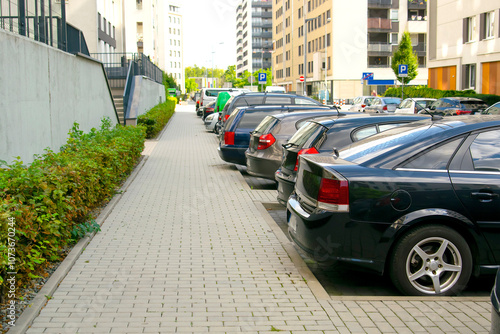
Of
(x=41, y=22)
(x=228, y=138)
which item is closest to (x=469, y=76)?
(x=228, y=138)

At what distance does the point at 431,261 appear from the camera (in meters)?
5.09

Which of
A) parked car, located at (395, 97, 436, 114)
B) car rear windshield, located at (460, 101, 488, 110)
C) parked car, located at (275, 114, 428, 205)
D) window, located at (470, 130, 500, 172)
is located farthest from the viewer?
parked car, located at (395, 97, 436, 114)

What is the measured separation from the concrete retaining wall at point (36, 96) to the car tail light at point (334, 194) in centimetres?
432

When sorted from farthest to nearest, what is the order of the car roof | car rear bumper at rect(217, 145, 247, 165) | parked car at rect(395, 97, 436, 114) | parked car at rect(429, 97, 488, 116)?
parked car at rect(395, 97, 436, 114)
parked car at rect(429, 97, 488, 116)
car rear bumper at rect(217, 145, 247, 165)
the car roof

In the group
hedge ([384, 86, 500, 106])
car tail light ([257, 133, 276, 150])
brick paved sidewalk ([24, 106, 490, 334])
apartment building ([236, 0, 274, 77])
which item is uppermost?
apartment building ([236, 0, 274, 77])

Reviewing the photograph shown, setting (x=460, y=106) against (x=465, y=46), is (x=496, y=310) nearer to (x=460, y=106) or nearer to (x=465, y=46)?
(x=460, y=106)

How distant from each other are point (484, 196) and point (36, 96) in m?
7.40

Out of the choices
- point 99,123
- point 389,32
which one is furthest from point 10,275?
point 389,32

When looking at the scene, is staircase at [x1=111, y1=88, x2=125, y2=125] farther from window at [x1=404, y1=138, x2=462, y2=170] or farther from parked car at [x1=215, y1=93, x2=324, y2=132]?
window at [x1=404, y1=138, x2=462, y2=170]

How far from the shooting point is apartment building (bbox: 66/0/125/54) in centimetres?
3114

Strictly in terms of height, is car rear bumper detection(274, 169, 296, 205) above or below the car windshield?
below

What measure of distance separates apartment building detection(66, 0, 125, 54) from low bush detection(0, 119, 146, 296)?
936 inches

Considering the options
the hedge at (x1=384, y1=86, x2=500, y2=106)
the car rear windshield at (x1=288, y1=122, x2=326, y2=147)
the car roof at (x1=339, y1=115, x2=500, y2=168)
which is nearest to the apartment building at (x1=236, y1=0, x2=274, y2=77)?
the hedge at (x1=384, y1=86, x2=500, y2=106)

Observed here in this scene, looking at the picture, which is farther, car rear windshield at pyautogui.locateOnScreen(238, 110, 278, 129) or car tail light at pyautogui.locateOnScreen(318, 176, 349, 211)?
car rear windshield at pyautogui.locateOnScreen(238, 110, 278, 129)
